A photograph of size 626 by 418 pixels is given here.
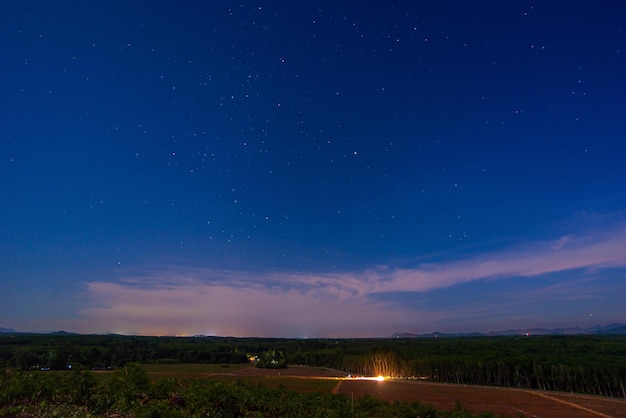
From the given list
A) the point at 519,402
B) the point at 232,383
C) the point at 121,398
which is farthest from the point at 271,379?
the point at 121,398

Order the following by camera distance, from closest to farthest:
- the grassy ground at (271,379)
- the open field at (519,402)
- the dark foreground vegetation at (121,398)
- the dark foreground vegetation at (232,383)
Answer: the dark foreground vegetation at (121,398)
the dark foreground vegetation at (232,383)
the open field at (519,402)
the grassy ground at (271,379)

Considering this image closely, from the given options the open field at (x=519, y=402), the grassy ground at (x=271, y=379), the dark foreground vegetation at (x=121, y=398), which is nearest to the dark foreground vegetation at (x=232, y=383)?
the dark foreground vegetation at (x=121, y=398)

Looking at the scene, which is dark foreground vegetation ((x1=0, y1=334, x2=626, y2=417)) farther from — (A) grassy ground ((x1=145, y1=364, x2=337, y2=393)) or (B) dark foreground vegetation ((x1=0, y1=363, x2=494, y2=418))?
(A) grassy ground ((x1=145, y1=364, x2=337, y2=393))

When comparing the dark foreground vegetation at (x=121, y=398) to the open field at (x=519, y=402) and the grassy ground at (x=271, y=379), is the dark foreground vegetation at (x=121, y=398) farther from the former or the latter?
the open field at (x=519, y=402)

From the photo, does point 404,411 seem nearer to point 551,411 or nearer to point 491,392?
point 551,411

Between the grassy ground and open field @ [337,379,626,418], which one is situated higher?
the grassy ground

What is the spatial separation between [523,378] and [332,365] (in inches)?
2724

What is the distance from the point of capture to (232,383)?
13.2 m

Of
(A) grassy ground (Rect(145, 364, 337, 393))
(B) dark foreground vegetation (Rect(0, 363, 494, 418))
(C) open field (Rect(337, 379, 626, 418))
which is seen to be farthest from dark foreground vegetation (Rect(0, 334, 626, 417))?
(C) open field (Rect(337, 379, 626, 418))

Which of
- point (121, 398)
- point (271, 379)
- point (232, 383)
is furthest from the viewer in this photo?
point (271, 379)

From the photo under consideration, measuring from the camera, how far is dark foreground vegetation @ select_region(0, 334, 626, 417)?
9.69 metres

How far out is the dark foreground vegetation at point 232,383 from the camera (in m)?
9.69

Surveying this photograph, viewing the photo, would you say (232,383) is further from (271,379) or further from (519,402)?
(271,379)

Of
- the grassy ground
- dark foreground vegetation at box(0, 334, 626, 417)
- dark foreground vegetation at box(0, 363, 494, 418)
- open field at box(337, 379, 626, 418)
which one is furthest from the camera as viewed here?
the grassy ground
